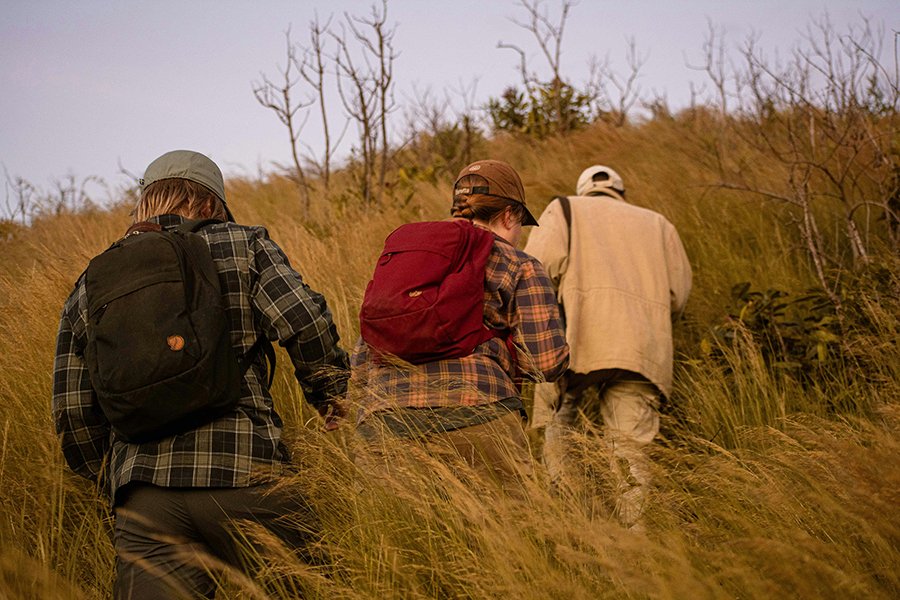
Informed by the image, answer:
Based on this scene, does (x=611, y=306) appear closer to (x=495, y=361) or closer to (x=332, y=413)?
(x=495, y=361)

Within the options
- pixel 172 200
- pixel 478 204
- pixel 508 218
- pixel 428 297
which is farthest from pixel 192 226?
pixel 508 218

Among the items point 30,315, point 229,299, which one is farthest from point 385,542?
point 30,315

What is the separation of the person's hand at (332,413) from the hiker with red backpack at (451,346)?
0.09m

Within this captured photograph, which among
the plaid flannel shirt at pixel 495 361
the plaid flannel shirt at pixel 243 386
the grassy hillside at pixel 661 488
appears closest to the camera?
the grassy hillside at pixel 661 488

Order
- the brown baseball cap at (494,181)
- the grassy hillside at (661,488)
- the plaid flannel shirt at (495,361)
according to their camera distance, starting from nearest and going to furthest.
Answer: the grassy hillside at (661,488) < the plaid flannel shirt at (495,361) < the brown baseball cap at (494,181)

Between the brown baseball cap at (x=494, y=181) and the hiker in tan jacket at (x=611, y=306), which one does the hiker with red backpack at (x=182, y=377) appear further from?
the hiker in tan jacket at (x=611, y=306)

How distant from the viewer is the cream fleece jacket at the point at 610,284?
14.1 feet

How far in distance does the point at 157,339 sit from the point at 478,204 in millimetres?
1287

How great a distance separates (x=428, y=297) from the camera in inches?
106

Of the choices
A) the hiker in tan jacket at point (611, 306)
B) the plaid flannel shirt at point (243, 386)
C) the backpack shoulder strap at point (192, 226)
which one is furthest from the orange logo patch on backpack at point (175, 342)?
the hiker in tan jacket at point (611, 306)

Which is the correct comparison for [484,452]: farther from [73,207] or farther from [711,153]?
[73,207]

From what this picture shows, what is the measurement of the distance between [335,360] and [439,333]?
1.27ft

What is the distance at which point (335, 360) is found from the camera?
110 inches

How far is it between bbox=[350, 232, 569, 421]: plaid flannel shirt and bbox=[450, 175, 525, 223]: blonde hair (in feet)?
0.47
